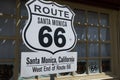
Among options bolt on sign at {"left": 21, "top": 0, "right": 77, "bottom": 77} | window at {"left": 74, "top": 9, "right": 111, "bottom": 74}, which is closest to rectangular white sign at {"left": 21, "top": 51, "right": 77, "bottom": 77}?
bolt on sign at {"left": 21, "top": 0, "right": 77, "bottom": 77}

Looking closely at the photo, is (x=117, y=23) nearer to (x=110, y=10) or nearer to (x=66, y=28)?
(x=110, y=10)

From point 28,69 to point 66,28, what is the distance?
0.60 m

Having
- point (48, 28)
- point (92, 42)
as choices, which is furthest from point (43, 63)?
point (92, 42)

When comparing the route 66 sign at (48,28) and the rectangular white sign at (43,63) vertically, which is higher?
the route 66 sign at (48,28)

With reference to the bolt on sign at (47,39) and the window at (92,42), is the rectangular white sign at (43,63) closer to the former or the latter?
the bolt on sign at (47,39)

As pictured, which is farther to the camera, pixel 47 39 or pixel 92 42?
pixel 92 42

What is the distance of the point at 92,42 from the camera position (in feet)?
15.0

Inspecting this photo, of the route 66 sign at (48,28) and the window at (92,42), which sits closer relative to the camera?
the route 66 sign at (48,28)

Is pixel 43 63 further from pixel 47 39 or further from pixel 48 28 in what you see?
pixel 48 28

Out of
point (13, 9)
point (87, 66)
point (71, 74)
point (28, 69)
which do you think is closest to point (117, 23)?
point (87, 66)

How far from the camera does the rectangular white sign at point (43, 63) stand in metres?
2.19

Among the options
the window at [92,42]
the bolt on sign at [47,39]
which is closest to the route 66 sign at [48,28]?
the bolt on sign at [47,39]

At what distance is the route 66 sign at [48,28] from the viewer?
221cm

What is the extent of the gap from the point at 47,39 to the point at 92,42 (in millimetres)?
2390
